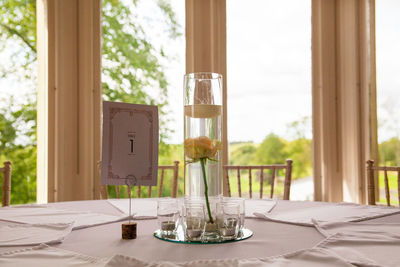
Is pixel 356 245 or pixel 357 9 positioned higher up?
pixel 357 9

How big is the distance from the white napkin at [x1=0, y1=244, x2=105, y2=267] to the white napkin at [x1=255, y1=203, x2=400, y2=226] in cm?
60

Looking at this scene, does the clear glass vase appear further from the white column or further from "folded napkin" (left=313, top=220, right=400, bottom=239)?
the white column

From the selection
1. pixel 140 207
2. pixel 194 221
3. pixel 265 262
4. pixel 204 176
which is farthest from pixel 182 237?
pixel 140 207

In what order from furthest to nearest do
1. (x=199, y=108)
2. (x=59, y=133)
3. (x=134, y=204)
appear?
(x=59, y=133) → (x=134, y=204) → (x=199, y=108)

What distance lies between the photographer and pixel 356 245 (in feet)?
2.74

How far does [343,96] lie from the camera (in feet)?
9.93

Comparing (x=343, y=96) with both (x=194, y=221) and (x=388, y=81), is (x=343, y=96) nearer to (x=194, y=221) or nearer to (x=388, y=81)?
(x=388, y=81)

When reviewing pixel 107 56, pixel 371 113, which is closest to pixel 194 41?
pixel 107 56

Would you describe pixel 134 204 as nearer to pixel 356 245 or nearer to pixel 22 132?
pixel 356 245

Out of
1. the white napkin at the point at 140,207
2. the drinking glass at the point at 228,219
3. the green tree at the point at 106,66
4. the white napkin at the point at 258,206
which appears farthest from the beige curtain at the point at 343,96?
the drinking glass at the point at 228,219

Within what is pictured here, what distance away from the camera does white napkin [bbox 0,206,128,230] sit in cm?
111

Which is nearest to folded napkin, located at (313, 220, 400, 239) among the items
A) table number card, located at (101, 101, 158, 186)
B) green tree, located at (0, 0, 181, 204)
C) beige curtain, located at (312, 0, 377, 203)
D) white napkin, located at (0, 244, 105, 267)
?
table number card, located at (101, 101, 158, 186)

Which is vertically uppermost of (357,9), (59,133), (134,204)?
(357,9)

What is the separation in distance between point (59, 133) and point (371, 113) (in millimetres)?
2391
